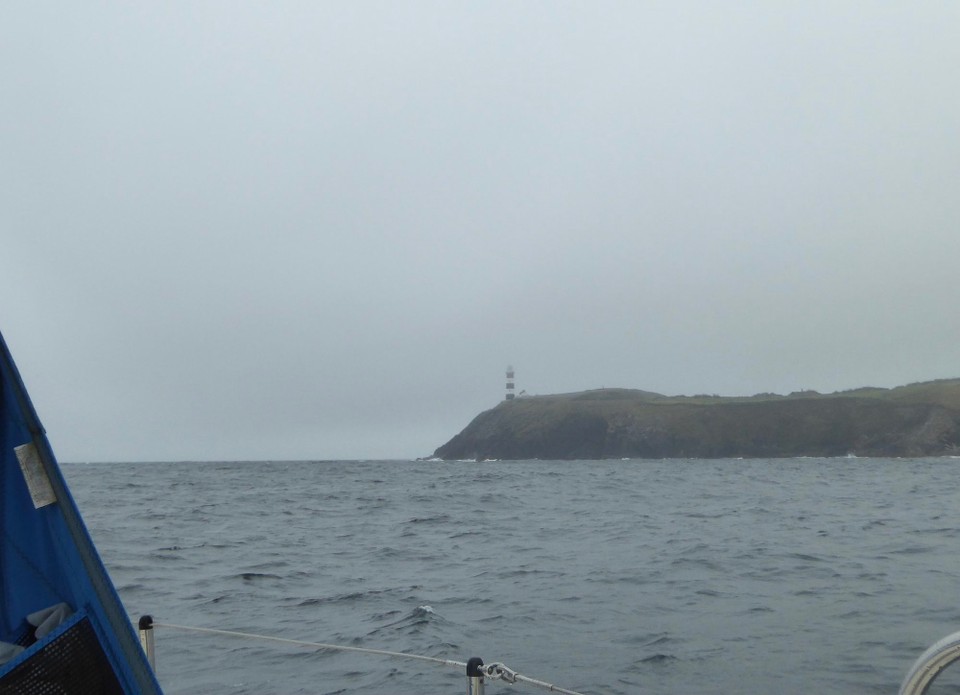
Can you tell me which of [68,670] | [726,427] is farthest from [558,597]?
[726,427]

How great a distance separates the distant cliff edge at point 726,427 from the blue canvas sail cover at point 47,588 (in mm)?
137952

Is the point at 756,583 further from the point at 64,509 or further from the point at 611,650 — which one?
the point at 64,509

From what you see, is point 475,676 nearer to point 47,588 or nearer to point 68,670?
point 68,670

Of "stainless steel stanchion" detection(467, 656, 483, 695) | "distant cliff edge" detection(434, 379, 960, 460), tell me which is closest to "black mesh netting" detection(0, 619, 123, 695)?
"stainless steel stanchion" detection(467, 656, 483, 695)

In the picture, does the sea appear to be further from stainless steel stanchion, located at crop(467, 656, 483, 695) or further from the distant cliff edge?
the distant cliff edge

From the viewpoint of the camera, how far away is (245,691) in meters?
9.08

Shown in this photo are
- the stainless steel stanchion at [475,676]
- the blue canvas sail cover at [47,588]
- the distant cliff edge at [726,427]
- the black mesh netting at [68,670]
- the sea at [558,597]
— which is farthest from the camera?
the distant cliff edge at [726,427]

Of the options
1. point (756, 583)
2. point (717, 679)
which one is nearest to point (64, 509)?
point (717, 679)

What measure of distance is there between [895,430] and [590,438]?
5042cm

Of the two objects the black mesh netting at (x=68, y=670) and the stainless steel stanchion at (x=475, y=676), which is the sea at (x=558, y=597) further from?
the black mesh netting at (x=68, y=670)

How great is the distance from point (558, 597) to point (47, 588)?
34.6ft

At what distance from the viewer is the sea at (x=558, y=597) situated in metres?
9.75

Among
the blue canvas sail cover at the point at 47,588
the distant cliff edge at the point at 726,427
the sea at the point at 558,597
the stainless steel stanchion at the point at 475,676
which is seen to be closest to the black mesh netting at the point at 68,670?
the blue canvas sail cover at the point at 47,588

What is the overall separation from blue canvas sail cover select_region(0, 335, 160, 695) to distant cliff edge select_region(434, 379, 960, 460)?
137952 millimetres
